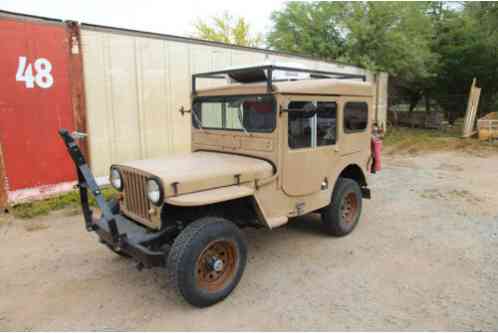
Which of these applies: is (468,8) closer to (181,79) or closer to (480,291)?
(181,79)

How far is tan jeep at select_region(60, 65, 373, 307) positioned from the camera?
121 inches

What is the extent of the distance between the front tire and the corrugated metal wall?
4.37 m

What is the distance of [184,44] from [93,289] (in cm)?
570

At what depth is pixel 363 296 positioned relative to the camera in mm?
3375

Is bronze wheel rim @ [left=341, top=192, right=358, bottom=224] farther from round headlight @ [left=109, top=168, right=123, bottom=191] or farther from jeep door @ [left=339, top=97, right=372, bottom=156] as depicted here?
round headlight @ [left=109, top=168, right=123, bottom=191]

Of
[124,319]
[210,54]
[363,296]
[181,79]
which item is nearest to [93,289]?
[124,319]

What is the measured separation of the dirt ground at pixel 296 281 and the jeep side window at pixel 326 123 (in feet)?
4.49

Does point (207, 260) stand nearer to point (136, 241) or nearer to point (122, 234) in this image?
point (136, 241)

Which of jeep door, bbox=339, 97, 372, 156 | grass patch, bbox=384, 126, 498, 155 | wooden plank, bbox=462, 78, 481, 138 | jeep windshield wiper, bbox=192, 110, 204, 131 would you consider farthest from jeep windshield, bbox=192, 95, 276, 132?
wooden plank, bbox=462, 78, 481, 138

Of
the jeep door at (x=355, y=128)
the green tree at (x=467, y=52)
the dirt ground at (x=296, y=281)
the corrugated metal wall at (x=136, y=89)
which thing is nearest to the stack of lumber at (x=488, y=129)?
the green tree at (x=467, y=52)

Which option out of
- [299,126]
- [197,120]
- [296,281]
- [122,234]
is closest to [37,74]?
[197,120]

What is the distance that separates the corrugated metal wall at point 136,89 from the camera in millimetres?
6566

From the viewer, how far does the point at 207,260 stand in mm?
3180

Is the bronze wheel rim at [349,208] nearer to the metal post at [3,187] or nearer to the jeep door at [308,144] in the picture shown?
the jeep door at [308,144]
